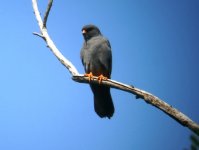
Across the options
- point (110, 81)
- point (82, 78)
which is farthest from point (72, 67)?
point (110, 81)

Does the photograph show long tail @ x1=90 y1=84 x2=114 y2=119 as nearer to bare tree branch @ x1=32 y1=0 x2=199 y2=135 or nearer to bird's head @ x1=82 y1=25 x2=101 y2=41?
bare tree branch @ x1=32 y1=0 x2=199 y2=135

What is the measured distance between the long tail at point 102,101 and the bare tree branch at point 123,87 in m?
0.91

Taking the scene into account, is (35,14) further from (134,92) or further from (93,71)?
(134,92)

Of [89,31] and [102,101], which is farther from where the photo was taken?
[89,31]

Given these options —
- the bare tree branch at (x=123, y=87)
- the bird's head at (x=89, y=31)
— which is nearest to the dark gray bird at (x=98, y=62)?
the bird's head at (x=89, y=31)

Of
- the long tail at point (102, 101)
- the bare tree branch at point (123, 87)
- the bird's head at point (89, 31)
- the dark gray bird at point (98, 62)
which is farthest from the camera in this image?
the bird's head at point (89, 31)

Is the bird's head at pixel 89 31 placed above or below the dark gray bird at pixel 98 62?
above

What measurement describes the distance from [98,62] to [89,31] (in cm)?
111

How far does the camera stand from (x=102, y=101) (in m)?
6.22

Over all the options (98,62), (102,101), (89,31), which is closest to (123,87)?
(102,101)

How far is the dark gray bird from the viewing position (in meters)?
6.12

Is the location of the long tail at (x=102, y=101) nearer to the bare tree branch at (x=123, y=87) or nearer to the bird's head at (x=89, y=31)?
the bare tree branch at (x=123, y=87)

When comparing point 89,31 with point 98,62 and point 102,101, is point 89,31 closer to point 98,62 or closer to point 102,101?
point 98,62

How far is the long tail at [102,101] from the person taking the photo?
235 inches
